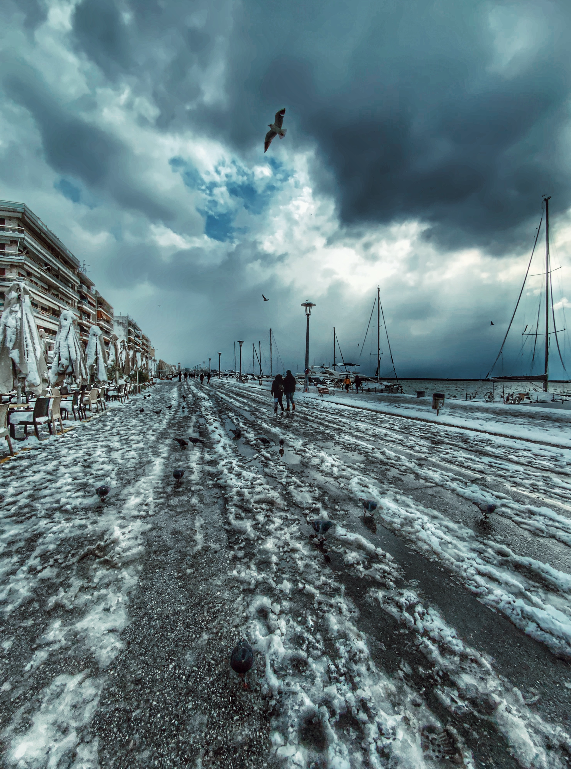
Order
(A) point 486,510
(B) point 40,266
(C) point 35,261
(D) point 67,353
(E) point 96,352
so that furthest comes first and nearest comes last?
(C) point 35,261
(B) point 40,266
(E) point 96,352
(D) point 67,353
(A) point 486,510

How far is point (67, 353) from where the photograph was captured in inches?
443

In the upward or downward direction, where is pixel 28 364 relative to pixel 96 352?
downward

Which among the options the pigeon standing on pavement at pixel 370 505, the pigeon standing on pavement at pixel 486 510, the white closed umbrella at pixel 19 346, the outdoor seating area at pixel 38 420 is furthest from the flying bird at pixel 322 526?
the white closed umbrella at pixel 19 346

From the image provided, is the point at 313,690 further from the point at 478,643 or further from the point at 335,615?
the point at 478,643

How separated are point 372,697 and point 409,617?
73 cm

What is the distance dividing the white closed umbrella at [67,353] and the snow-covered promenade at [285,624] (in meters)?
7.56

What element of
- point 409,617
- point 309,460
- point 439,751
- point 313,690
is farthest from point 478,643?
point 309,460

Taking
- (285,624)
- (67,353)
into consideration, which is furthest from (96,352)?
(285,624)

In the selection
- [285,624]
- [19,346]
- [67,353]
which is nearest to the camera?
[285,624]

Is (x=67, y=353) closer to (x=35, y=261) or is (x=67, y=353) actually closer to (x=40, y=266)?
(x=40, y=266)

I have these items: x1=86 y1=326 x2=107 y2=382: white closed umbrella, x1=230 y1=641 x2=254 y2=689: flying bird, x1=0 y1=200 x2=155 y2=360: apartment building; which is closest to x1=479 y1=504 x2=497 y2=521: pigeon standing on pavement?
x1=230 y1=641 x2=254 y2=689: flying bird

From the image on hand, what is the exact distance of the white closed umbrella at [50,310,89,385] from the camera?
11102mm

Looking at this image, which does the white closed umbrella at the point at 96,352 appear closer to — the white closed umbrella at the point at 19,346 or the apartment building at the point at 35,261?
the white closed umbrella at the point at 19,346

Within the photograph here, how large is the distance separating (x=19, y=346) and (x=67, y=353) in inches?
150
